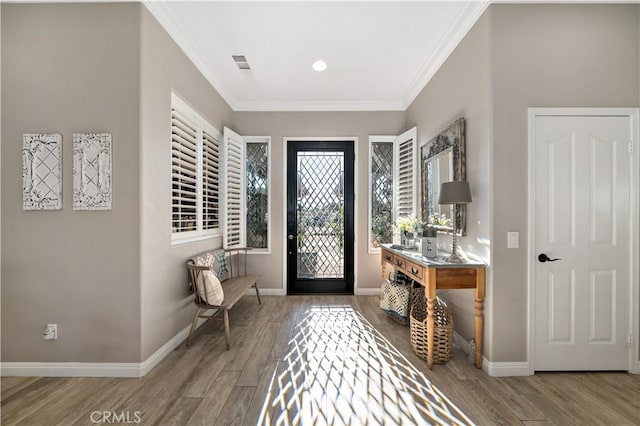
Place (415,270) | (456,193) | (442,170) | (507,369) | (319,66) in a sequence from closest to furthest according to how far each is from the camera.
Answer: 1. (507,369)
2. (456,193)
3. (415,270)
4. (442,170)
5. (319,66)

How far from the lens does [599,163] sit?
2314mm

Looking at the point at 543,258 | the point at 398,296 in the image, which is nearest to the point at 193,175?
the point at 398,296

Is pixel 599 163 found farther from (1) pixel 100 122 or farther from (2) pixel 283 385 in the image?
(1) pixel 100 122

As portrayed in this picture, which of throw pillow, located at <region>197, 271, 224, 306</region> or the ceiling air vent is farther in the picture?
the ceiling air vent

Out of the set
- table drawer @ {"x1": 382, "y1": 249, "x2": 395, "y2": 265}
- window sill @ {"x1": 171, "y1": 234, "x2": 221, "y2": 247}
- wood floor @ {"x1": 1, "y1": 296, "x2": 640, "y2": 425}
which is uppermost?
window sill @ {"x1": 171, "y1": 234, "x2": 221, "y2": 247}

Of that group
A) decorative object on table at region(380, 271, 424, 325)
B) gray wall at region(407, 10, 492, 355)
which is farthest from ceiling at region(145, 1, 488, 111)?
decorative object on table at region(380, 271, 424, 325)

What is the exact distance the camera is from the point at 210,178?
3.73m

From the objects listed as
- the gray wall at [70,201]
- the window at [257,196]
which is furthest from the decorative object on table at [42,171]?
the window at [257,196]

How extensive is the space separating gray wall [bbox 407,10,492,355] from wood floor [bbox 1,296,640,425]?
0.41 metres

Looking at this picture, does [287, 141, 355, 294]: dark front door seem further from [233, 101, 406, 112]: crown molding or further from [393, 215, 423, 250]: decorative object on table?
[393, 215, 423, 250]: decorative object on table

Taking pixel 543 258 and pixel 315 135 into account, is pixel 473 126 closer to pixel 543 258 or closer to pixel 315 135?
pixel 543 258

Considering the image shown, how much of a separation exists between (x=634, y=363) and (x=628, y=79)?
2.35m

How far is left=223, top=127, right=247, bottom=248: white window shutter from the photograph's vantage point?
402 cm

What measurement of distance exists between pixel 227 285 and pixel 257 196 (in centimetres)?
158
